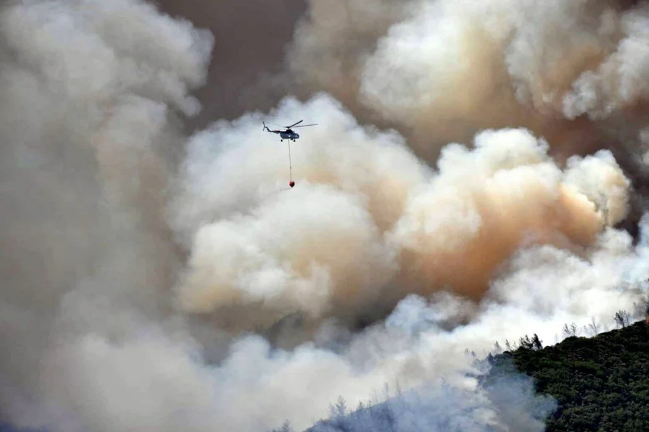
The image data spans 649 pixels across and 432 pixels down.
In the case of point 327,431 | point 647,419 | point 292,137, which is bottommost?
point 647,419

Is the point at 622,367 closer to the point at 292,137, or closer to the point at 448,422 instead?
the point at 448,422

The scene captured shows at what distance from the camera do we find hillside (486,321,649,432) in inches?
5482

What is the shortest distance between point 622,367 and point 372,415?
60.0m

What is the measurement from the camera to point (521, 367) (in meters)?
176

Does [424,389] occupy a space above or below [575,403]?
above

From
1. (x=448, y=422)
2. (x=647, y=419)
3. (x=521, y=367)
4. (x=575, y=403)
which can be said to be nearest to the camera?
(x=647, y=419)

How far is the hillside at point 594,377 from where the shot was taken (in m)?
139

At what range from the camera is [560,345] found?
191 meters

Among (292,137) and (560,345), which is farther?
(560,345)

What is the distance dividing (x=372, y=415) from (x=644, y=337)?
75.1 metres

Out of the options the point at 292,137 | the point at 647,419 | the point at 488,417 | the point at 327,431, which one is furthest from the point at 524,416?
the point at 292,137

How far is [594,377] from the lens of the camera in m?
159

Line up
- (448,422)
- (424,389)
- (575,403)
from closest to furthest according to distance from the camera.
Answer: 1. (575,403)
2. (448,422)
3. (424,389)

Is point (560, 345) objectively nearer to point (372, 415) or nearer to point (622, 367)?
point (622, 367)
